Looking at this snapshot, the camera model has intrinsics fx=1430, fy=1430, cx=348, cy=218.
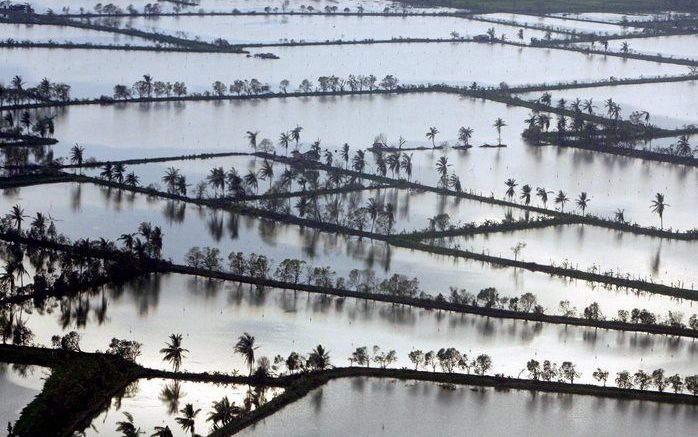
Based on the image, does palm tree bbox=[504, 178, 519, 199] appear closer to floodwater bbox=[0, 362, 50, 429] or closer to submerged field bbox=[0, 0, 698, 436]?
submerged field bbox=[0, 0, 698, 436]

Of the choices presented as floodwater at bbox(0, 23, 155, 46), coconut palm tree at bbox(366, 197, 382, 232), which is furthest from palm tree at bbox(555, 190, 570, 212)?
floodwater at bbox(0, 23, 155, 46)

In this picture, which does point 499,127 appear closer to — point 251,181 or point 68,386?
point 251,181

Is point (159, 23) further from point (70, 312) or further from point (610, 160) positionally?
point (70, 312)

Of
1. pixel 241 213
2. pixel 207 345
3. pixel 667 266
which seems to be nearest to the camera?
pixel 207 345

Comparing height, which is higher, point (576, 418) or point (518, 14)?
point (518, 14)

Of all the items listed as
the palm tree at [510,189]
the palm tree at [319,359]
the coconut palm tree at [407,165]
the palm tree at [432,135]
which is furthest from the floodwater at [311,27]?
the palm tree at [319,359]

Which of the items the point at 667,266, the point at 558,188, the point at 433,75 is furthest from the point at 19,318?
the point at 433,75
